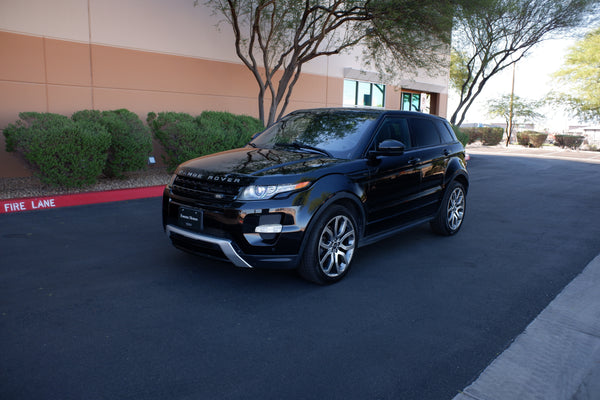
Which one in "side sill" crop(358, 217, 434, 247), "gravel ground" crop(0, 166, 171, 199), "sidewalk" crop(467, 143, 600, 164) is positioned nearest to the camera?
"side sill" crop(358, 217, 434, 247)

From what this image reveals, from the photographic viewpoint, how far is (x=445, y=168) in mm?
6500

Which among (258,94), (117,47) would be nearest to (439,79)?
(258,94)

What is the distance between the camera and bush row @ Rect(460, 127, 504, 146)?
35.0 meters

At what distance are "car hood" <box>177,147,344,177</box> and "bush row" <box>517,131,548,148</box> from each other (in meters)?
36.1

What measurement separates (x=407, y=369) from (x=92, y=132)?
25.9 feet

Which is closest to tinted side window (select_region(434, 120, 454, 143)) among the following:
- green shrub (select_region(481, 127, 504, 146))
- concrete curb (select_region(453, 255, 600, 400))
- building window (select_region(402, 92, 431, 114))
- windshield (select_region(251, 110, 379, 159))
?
windshield (select_region(251, 110, 379, 159))

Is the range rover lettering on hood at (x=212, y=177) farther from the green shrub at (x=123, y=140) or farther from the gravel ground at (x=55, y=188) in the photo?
the green shrub at (x=123, y=140)

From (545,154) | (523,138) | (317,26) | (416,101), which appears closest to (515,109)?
(523,138)

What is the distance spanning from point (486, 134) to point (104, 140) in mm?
32029

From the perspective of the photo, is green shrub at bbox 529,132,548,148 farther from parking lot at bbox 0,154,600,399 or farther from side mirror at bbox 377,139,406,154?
side mirror at bbox 377,139,406,154

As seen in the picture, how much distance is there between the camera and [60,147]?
332 inches

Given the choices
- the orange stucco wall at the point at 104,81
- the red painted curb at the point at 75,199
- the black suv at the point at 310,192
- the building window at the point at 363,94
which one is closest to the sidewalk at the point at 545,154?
the building window at the point at 363,94

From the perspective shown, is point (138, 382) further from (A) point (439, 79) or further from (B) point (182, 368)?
(A) point (439, 79)

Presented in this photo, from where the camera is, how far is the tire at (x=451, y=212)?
6.60 metres
